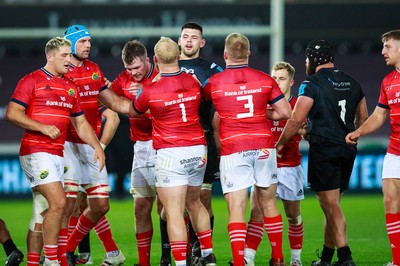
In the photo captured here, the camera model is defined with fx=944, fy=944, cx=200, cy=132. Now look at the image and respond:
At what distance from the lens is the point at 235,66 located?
29.0ft

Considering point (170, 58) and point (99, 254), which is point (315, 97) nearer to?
point (170, 58)

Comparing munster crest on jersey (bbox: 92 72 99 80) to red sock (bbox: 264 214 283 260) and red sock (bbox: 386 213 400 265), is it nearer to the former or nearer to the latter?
red sock (bbox: 264 214 283 260)

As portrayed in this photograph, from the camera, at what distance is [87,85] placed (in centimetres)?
991

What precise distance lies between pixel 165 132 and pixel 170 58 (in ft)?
2.25

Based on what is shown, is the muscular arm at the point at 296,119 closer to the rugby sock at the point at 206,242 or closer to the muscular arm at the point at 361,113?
the muscular arm at the point at 361,113

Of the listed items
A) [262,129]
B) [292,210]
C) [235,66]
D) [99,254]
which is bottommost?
[99,254]

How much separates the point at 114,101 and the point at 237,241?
7.00 feet

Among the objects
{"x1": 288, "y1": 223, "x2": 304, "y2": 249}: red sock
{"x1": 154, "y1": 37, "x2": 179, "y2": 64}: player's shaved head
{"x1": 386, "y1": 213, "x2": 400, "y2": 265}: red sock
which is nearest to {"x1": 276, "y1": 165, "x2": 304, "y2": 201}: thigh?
{"x1": 288, "y1": 223, "x2": 304, "y2": 249}: red sock

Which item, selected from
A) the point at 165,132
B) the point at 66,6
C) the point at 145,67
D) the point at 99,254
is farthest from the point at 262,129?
the point at 66,6

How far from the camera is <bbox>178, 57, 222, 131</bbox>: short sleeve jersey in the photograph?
9.66m

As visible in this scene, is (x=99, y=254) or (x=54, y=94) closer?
(x=54, y=94)

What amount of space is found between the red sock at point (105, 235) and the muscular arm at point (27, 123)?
1.64m

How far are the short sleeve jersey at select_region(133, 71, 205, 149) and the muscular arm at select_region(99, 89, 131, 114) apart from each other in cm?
83

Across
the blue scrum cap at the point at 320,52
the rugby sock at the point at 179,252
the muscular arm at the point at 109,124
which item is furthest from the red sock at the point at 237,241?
the muscular arm at the point at 109,124
